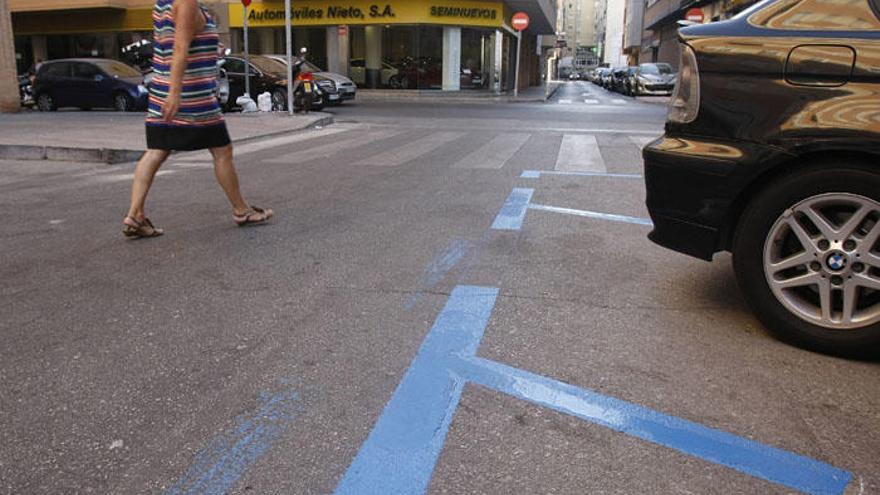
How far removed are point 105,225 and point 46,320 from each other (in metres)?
2.29

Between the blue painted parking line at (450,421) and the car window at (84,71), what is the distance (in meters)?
19.3

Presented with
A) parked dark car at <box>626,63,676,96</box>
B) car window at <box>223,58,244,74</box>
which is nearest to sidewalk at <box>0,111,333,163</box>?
car window at <box>223,58,244,74</box>

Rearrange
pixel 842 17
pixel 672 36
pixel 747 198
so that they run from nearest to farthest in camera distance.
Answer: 1. pixel 842 17
2. pixel 747 198
3. pixel 672 36

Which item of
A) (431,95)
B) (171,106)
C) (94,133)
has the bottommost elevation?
(94,133)

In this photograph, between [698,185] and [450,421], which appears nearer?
[450,421]

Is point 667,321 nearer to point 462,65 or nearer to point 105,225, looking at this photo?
point 105,225

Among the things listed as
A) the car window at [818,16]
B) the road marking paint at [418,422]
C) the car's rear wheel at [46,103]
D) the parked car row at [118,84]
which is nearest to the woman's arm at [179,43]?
the road marking paint at [418,422]

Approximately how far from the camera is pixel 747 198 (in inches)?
136

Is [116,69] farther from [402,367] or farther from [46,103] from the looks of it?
[402,367]

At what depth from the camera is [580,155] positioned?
1011cm

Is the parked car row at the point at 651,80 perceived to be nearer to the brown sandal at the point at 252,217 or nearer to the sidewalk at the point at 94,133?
the sidewalk at the point at 94,133

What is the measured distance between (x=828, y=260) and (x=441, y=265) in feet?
7.25

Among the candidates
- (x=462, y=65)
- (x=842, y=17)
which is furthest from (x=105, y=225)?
(x=462, y=65)

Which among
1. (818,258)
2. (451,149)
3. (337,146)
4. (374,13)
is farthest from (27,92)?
(818,258)
